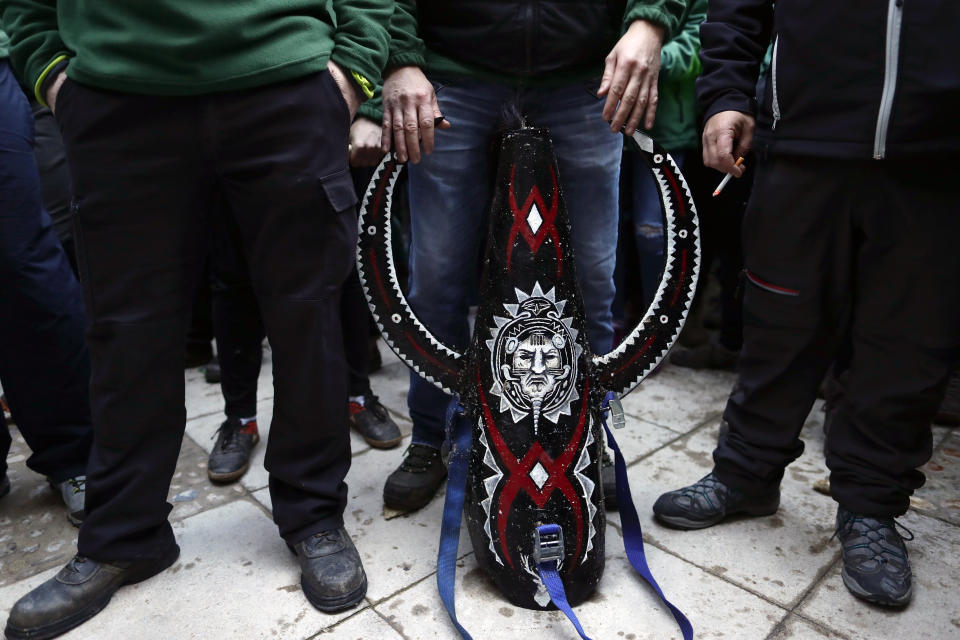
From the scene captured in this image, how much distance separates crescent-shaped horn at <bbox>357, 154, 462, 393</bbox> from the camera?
183 centimetres

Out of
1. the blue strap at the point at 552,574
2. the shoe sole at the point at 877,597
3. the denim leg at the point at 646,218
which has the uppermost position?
the denim leg at the point at 646,218

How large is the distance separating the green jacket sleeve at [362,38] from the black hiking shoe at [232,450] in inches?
55.4

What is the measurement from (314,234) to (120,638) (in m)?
1.02

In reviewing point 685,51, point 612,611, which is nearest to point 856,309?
point 612,611

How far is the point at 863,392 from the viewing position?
183 cm

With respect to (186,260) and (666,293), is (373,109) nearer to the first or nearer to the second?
(186,260)

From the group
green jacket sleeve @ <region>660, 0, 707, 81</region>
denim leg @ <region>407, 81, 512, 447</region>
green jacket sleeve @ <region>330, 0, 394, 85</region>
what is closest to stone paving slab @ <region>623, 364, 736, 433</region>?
denim leg @ <region>407, 81, 512, 447</region>

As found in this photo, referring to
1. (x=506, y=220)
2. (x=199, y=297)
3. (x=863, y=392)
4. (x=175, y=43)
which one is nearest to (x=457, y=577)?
(x=506, y=220)

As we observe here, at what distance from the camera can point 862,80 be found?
161 cm

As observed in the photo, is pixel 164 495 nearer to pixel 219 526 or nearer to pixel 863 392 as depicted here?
pixel 219 526

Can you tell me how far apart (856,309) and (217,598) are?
176 cm

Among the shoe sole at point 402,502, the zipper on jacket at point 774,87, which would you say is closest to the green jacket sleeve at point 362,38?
the zipper on jacket at point 774,87

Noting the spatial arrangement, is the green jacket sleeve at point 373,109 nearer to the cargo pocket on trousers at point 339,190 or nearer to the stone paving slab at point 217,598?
the cargo pocket on trousers at point 339,190

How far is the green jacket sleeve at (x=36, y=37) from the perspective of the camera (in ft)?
5.20
